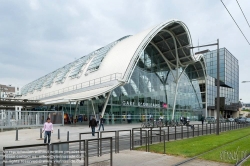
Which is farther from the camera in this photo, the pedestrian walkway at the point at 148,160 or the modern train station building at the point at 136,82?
the modern train station building at the point at 136,82

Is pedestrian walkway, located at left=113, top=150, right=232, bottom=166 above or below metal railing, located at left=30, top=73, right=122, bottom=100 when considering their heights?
below

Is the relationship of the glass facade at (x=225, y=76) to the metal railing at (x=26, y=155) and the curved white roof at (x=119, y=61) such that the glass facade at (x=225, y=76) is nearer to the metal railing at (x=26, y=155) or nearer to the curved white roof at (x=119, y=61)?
the curved white roof at (x=119, y=61)

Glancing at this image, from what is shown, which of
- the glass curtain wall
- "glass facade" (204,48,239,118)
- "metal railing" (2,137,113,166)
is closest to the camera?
"metal railing" (2,137,113,166)

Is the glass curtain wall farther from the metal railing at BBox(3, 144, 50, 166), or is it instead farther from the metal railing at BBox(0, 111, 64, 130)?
the metal railing at BBox(3, 144, 50, 166)

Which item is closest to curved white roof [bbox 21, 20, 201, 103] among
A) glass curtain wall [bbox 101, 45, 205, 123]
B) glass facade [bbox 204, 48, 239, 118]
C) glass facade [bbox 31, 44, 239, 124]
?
glass facade [bbox 31, 44, 239, 124]

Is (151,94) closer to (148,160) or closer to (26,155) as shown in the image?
(148,160)

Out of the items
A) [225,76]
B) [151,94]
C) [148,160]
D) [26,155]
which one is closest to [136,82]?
[151,94]

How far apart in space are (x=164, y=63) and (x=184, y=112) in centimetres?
1255

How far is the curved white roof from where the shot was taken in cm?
3581

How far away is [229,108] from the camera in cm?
9194

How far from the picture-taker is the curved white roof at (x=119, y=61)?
3581cm

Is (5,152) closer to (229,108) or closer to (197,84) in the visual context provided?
(197,84)

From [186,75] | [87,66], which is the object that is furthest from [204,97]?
[87,66]

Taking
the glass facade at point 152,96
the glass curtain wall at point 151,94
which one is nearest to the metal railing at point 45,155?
the glass facade at point 152,96
